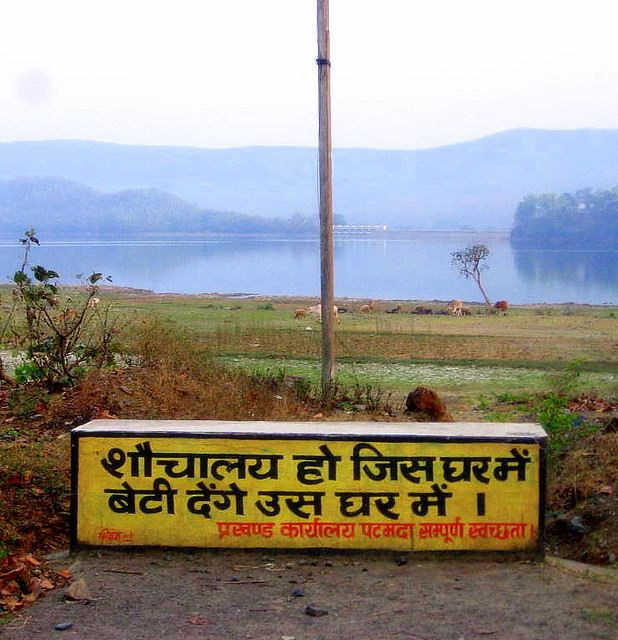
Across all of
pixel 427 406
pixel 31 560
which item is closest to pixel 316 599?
pixel 31 560

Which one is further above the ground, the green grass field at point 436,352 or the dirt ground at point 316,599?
the green grass field at point 436,352

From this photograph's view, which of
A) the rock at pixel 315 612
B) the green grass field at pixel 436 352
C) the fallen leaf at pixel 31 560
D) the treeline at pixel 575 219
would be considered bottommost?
the rock at pixel 315 612

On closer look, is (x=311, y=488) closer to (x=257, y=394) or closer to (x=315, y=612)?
(x=315, y=612)

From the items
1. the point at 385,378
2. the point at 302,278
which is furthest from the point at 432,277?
the point at 385,378

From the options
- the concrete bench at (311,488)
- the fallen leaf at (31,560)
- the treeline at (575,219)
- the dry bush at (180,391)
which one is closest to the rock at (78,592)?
the fallen leaf at (31,560)

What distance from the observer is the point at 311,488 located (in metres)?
6.26

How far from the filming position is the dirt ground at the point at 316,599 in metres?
5.05

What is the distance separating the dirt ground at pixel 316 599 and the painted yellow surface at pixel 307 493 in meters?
0.12

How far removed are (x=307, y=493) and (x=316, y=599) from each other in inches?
33.3

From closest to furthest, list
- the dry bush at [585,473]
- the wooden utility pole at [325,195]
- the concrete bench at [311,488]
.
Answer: the concrete bench at [311,488]
the dry bush at [585,473]
the wooden utility pole at [325,195]

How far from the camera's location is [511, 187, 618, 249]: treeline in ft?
490

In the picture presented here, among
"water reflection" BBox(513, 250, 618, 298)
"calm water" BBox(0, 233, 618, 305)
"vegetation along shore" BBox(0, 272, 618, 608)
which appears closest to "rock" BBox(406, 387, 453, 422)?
"vegetation along shore" BBox(0, 272, 618, 608)

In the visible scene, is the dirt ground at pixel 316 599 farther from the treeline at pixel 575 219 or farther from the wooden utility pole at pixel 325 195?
the treeline at pixel 575 219

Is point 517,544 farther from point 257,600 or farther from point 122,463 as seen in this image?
point 122,463
